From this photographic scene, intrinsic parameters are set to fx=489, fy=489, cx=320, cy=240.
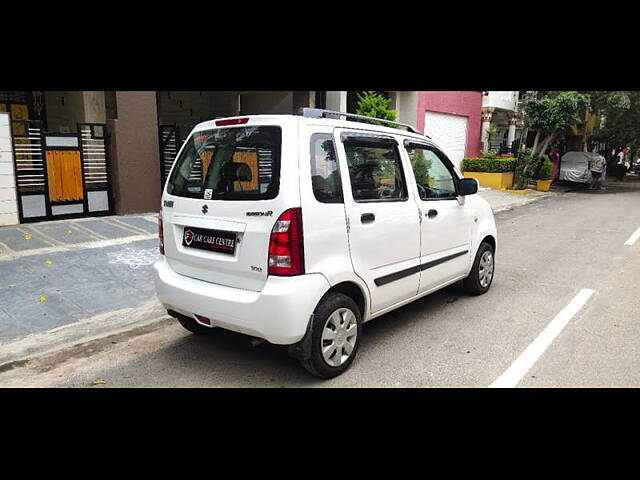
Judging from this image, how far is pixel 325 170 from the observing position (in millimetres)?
3586

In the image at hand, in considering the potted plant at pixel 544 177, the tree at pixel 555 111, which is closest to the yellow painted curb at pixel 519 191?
the potted plant at pixel 544 177

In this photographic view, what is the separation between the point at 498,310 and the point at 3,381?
15.0ft

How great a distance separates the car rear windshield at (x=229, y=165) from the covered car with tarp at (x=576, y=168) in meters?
22.0

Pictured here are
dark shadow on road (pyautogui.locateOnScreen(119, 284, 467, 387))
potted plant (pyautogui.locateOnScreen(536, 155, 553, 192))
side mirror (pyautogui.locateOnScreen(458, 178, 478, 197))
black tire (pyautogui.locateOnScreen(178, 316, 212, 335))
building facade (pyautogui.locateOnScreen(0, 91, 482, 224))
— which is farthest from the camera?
potted plant (pyautogui.locateOnScreen(536, 155, 553, 192))

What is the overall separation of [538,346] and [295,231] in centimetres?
249

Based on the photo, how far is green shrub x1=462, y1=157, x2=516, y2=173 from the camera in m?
19.3

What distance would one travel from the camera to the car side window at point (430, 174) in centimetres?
457

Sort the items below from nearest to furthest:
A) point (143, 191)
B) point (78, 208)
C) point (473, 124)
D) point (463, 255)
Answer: point (463, 255), point (78, 208), point (143, 191), point (473, 124)

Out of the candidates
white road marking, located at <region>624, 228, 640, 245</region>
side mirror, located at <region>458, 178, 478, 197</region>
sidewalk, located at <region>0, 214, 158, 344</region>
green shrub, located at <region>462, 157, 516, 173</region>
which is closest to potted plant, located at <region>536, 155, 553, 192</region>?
green shrub, located at <region>462, 157, 516, 173</region>

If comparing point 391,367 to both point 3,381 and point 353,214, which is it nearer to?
point 353,214

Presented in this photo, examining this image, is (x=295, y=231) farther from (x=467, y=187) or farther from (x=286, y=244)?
(x=467, y=187)

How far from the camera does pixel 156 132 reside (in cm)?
995

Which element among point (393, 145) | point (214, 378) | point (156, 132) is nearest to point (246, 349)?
point (214, 378)

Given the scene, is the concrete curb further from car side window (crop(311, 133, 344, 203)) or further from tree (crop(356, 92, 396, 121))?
tree (crop(356, 92, 396, 121))
